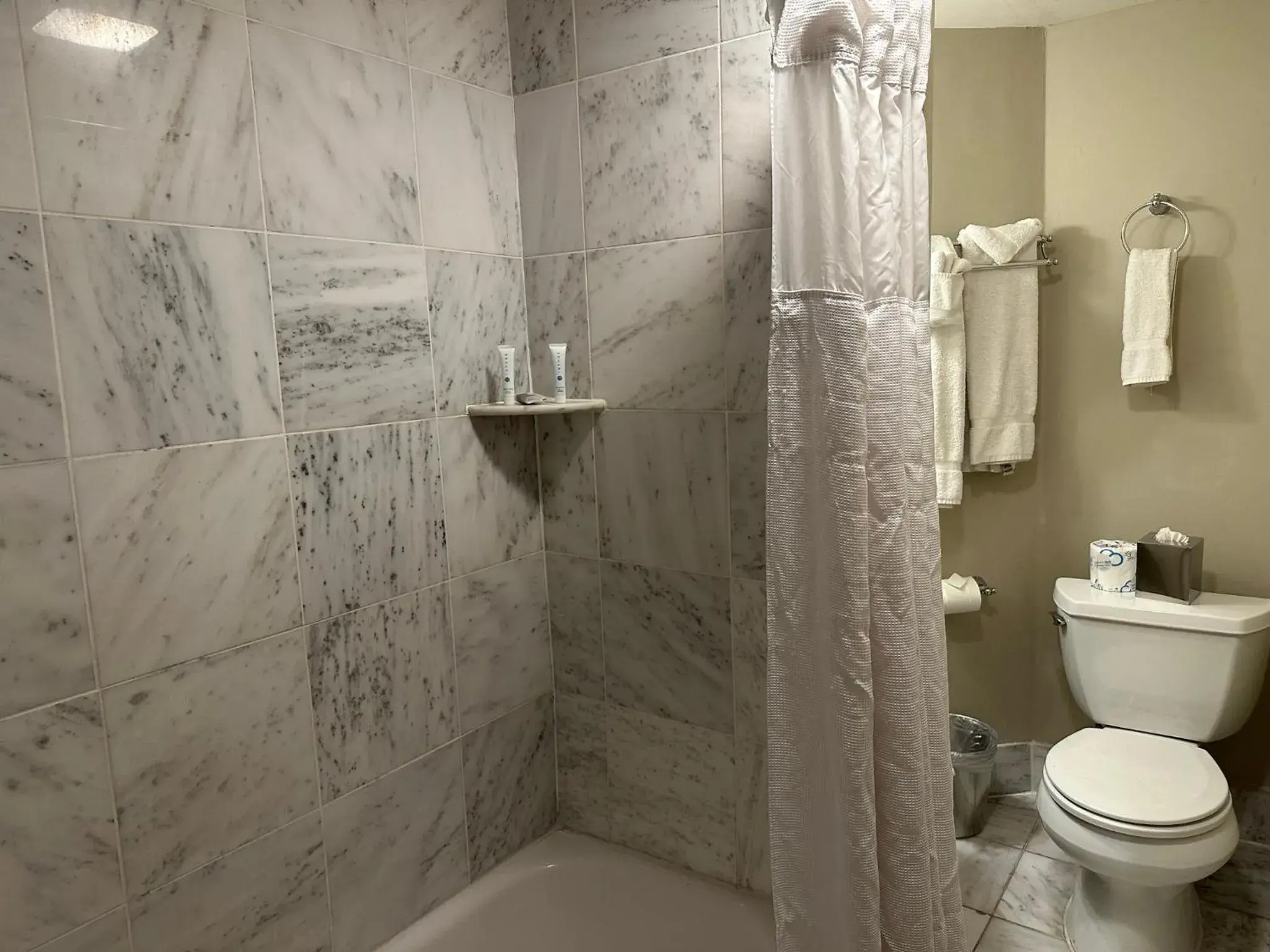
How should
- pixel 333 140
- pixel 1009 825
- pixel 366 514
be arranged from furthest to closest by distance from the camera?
pixel 1009 825 < pixel 366 514 < pixel 333 140

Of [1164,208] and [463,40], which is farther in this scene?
[1164,208]

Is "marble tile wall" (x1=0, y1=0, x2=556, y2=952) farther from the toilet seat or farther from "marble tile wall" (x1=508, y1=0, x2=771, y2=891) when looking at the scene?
the toilet seat

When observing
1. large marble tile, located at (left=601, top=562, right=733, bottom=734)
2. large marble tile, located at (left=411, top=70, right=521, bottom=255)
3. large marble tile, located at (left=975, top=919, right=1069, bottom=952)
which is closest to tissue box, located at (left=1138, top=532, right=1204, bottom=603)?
large marble tile, located at (left=975, top=919, right=1069, bottom=952)

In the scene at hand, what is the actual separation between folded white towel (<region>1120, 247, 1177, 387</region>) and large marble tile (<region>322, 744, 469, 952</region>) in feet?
6.53

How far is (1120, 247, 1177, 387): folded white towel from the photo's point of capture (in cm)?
214

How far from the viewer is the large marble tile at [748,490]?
1654 millimetres

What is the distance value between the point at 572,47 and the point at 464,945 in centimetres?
193

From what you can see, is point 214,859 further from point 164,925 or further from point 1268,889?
point 1268,889

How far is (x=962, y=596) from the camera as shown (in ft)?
7.93

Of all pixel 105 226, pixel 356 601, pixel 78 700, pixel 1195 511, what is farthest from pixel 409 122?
pixel 1195 511

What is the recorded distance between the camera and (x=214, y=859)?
1374 millimetres

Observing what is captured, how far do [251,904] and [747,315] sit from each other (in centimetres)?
141

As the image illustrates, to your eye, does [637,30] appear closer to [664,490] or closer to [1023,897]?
[664,490]

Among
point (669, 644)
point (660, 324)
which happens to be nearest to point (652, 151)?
point (660, 324)
